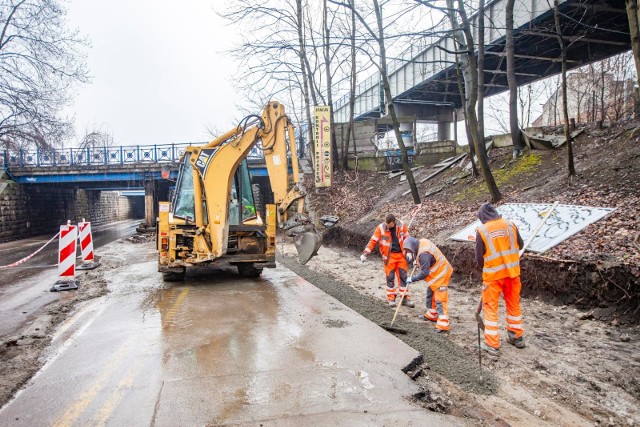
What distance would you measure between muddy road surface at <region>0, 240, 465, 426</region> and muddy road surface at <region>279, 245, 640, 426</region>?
38cm

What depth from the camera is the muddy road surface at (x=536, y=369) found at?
132 inches

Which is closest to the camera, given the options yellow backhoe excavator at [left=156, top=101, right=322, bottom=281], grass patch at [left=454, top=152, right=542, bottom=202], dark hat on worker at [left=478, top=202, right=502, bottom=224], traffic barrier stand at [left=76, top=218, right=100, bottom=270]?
dark hat on worker at [left=478, top=202, right=502, bottom=224]

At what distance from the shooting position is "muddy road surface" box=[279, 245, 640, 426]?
336cm

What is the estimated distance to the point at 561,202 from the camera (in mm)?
8625

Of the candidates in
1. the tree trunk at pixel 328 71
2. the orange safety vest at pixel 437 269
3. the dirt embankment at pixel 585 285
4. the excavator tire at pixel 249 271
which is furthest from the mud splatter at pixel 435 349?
the tree trunk at pixel 328 71

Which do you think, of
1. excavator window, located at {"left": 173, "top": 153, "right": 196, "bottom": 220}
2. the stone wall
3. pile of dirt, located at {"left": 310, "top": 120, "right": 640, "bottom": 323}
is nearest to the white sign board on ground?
pile of dirt, located at {"left": 310, "top": 120, "right": 640, "bottom": 323}

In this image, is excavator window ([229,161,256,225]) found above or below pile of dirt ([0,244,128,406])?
above

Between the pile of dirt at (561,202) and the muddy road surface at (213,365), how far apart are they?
3.46 m

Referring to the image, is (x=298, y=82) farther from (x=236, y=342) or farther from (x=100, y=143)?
(x=100, y=143)

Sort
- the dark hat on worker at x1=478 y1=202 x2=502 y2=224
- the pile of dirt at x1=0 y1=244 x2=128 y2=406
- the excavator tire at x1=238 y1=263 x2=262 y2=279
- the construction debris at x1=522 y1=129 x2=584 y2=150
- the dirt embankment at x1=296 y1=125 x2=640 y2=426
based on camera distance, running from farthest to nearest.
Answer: the construction debris at x1=522 y1=129 x2=584 y2=150 < the excavator tire at x1=238 y1=263 x2=262 y2=279 < the dark hat on worker at x1=478 y1=202 x2=502 y2=224 < the pile of dirt at x1=0 y1=244 x2=128 y2=406 < the dirt embankment at x1=296 y1=125 x2=640 y2=426

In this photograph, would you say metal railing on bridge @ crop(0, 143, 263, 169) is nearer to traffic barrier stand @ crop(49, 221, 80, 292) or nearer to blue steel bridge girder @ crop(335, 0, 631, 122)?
blue steel bridge girder @ crop(335, 0, 631, 122)

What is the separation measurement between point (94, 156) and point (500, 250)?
2691cm

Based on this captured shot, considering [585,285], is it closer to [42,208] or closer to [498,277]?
[498,277]

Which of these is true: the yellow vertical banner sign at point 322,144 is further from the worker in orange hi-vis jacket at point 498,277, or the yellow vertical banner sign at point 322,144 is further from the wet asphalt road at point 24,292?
the worker in orange hi-vis jacket at point 498,277
